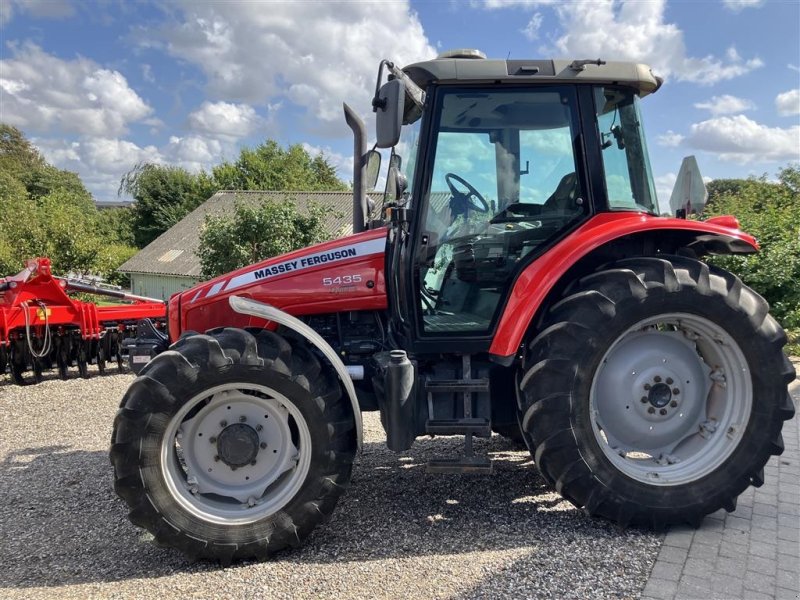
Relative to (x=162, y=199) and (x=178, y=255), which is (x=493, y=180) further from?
(x=162, y=199)

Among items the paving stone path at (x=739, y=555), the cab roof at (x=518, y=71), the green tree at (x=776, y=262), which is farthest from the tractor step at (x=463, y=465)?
the green tree at (x=776, y=262)

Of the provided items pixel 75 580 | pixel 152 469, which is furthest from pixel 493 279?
pixel 75 580

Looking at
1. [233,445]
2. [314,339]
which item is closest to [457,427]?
[314,339]

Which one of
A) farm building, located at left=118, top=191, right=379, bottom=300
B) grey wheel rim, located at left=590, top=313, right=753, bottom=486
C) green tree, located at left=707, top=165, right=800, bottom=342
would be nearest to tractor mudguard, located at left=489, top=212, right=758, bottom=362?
grey wheel rim, located at left=590, top=313, right=753, bottom=486

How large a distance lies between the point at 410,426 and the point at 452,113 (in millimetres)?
1770

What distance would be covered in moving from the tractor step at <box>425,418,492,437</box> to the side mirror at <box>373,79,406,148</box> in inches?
61.1

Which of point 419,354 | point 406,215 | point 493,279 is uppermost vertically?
point 406,215

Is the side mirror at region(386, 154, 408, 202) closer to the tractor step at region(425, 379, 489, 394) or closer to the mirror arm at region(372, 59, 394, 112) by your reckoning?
the mirror arm at region(372, 59, 394, 112)

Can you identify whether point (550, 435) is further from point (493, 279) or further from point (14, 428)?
point (14, 428)

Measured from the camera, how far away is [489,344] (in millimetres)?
3475

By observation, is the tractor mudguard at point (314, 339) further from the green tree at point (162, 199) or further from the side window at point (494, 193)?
the green tree at point (162, 199)

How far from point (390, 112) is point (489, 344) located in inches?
55.0

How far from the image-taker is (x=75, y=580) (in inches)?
117

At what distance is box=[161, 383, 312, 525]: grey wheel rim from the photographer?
3.16m
